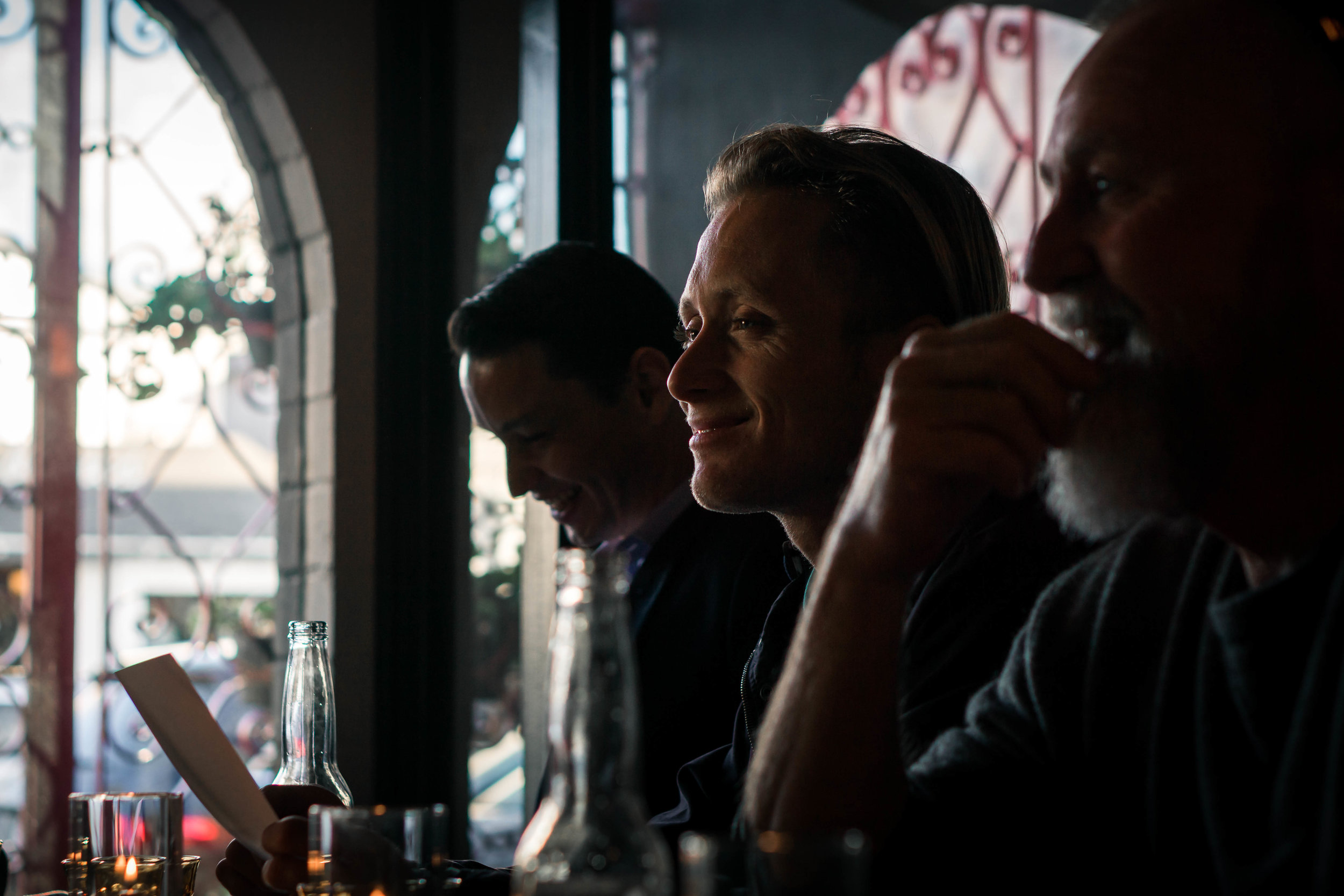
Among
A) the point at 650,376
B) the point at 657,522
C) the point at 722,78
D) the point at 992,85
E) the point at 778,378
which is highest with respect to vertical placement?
the point at 722,78

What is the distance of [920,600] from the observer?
1.12 meters

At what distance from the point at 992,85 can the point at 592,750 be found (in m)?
1.83

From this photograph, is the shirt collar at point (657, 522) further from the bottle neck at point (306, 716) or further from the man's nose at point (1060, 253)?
the man's nose at point (1060, 253)

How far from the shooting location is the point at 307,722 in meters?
1.14

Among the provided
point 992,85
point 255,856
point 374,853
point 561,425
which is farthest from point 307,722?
point 992,85

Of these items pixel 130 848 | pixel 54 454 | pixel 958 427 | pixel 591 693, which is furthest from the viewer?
pixel 54 454

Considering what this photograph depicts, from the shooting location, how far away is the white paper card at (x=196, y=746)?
942 millimetres

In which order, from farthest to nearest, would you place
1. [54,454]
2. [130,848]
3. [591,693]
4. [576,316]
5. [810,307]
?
[54,454]
[576,316]
[810,307]
[130,848]
[591,693]

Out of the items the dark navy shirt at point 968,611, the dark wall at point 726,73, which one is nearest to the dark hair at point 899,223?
the dark navy shirt at point 968,611

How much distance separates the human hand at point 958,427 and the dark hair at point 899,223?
58 centimetres

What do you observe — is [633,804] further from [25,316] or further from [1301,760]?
[25,316]

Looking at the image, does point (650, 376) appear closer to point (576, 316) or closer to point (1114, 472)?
point (576, 316)

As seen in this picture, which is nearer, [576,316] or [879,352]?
[879,352]

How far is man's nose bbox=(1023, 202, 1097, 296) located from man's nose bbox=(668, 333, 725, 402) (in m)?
0.59
